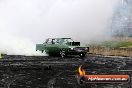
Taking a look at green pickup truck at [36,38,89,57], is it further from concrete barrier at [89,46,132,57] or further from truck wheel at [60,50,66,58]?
concrete barrier at [89,46,132,57]

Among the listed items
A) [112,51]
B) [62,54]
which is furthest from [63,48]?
[112,51]

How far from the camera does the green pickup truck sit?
35.9m

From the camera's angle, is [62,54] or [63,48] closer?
[63,48]

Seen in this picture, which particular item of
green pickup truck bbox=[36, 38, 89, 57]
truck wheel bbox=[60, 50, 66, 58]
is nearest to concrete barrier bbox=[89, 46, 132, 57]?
green pickup truck bbox=[36, 38, 89, 57]

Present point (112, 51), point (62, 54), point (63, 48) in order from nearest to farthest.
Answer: point (63, 48) < point (62, 54) < point (112, 51)

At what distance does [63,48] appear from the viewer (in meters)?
36.1

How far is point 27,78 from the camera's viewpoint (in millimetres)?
18406

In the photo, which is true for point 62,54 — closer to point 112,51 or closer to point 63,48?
point 63,48

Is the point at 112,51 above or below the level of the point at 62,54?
above

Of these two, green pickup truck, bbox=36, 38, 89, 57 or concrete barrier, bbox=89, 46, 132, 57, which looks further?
concrete barrier, bbox=89, 46, 132, 57

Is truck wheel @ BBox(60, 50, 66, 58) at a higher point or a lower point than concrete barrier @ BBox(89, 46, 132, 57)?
lower

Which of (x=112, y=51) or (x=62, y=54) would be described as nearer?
(x=62, y=54)

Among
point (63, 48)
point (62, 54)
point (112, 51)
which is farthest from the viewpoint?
point (112, 51)

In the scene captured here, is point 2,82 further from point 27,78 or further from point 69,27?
point 69,27
